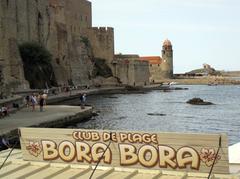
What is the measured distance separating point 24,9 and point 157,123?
25942mm

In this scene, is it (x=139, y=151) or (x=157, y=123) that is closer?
(x=139, y=151)

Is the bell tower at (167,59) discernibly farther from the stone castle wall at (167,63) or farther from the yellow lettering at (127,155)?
the yellow lettering at (127,155)

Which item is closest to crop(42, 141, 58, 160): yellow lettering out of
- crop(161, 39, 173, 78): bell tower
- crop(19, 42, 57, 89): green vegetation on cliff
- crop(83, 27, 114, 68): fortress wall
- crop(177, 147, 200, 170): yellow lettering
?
crop(177, 147, 200, 170): yellow lettering

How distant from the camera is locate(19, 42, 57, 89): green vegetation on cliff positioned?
172 feet

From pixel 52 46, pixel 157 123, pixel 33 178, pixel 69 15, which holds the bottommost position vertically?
pixel 157 123

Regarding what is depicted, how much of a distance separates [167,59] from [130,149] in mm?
122829

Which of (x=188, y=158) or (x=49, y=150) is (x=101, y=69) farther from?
(x=188, y=158)

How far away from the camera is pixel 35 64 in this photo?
178 ft

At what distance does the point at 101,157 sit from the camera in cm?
783

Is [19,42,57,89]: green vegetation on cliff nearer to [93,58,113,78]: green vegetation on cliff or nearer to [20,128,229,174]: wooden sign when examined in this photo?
[93,58,113,78]: green vegetation on cliff

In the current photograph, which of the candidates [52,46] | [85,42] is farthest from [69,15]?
[52,46]

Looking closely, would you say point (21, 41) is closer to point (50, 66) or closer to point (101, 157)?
point (50, 66)

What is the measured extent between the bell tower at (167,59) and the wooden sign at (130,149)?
122087 mm

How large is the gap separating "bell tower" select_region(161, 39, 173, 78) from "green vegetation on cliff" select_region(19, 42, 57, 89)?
75.2 m
